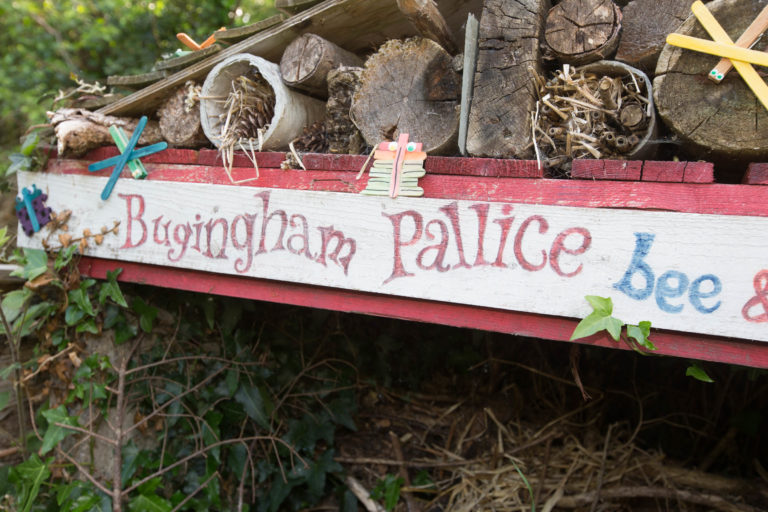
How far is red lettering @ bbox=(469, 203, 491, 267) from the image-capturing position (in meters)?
1.80

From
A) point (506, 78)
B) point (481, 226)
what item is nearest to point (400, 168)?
point (481, 226)

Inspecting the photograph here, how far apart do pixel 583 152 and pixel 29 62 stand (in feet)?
23.4

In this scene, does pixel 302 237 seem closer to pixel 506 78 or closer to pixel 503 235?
pixel 503 235

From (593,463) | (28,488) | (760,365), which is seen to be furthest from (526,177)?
(28,488)

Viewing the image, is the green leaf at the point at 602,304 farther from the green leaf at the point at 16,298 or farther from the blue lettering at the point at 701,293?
the green leaf at the point at 16,298

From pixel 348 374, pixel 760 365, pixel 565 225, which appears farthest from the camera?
pixel 348 374

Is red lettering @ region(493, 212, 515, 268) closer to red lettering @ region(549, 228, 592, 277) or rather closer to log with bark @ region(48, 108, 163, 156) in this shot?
red lettering @ region(549, 228, 592, 277)

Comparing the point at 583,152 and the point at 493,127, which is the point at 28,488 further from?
the point at 583,152

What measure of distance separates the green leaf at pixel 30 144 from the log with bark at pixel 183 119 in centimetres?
65

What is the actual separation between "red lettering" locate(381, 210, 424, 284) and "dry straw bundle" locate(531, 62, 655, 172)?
451mm

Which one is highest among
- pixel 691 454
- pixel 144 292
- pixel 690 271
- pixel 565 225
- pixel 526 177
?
pixel 526 177

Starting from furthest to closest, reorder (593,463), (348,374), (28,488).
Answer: (348,374) < (593,463) < (28,488)

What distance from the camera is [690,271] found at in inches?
61.9

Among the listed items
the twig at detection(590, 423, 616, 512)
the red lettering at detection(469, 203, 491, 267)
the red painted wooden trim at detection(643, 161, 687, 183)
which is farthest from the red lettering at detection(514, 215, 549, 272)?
the twig at detection(590, 423, 616, 512)
